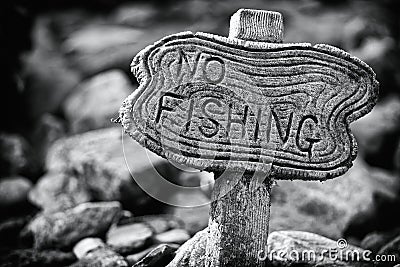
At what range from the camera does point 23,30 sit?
36.6 feet

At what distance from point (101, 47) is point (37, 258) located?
7651mm

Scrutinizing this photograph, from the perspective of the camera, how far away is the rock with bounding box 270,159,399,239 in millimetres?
6844

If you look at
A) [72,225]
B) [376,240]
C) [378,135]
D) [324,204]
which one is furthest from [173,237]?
[378,135]

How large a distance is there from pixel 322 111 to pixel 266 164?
2.12 feet

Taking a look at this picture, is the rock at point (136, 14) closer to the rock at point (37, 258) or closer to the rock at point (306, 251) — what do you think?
the rock at point (37, 258)

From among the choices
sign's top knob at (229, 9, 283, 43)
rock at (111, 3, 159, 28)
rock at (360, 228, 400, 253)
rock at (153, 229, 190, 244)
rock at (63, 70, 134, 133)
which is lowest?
rock at (360, 228, 400, 253)

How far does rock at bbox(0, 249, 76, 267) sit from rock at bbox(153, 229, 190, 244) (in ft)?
3.04

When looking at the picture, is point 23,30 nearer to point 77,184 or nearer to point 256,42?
point 77,184

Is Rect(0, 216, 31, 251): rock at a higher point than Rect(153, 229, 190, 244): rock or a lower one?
lower

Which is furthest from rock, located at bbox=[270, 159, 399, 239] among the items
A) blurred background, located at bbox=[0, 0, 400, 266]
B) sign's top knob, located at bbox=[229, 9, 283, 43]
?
sign's top knob, located at bbox=[229, 9, 283, 43]

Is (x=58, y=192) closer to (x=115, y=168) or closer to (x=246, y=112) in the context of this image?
(x=115, y=168)

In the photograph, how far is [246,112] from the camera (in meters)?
4.44

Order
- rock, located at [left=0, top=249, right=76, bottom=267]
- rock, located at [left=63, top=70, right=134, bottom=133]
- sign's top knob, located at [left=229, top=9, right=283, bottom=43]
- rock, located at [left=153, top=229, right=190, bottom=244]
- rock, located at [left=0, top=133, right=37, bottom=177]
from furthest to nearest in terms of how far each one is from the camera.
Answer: rock, located at [left=63, top=70, right=134, bottom=133] → rock, located at [left=0, top=133, right=37, bottom=177] → rock, located at [left=153, top=229, right=190, bottom=244] → rock, located at [left=0, top=249, right=76, bottom=267] → sign's top knob, located at [left=229, top=9, right=283, bottom=43]

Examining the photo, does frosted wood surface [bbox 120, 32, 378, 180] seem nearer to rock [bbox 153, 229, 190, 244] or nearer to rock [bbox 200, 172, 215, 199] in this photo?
rock [bbox 153, 229, 190, 244]
